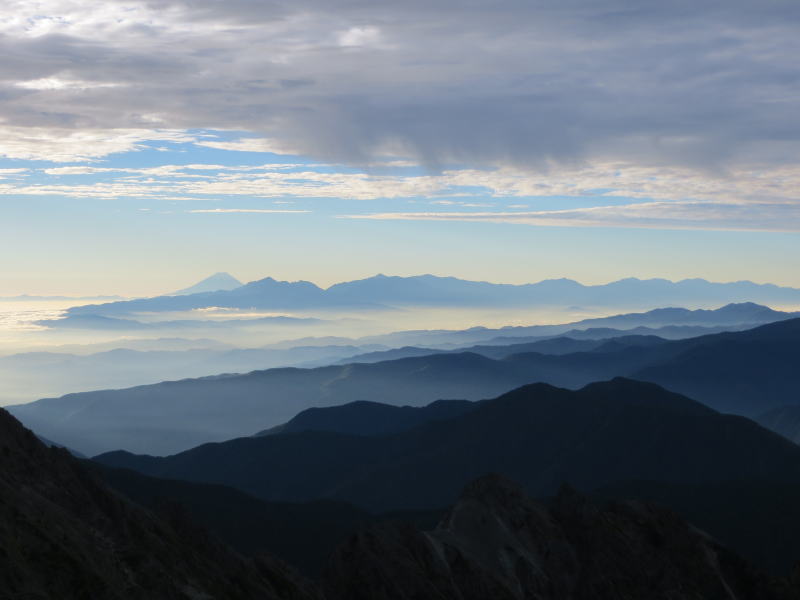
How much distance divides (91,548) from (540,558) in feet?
206

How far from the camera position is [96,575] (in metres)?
62.2

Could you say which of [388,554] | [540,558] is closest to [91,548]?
[388,554]

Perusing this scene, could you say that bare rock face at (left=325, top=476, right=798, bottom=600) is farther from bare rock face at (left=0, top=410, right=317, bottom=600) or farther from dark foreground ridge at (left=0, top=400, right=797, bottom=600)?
bare rock face at (left=0, top=410, right=317, bottom=600)

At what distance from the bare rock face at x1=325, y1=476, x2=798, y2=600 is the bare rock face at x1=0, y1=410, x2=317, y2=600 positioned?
11.7 metres

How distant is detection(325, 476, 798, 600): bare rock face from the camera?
4102 inches

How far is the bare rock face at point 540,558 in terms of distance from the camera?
A: 104188 millimetres

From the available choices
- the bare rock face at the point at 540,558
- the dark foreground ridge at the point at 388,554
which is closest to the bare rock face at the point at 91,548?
the dark foreground ridge at the point at 388,554

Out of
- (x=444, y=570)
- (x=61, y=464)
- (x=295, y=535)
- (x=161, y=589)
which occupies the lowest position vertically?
(x=295, y=535)

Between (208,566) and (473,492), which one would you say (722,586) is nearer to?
(473,492)

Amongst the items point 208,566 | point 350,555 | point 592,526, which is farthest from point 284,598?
point 592,526

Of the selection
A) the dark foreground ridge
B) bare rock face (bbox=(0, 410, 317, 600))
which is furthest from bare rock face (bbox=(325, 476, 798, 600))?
bare rock face (bbox=(0, 410, 317, 600))

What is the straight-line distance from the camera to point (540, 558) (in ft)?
381

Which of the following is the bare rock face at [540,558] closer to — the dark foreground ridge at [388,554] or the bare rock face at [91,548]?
the dark foreground ridge at [388,554]

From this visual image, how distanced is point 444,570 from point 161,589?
43.9 meters
